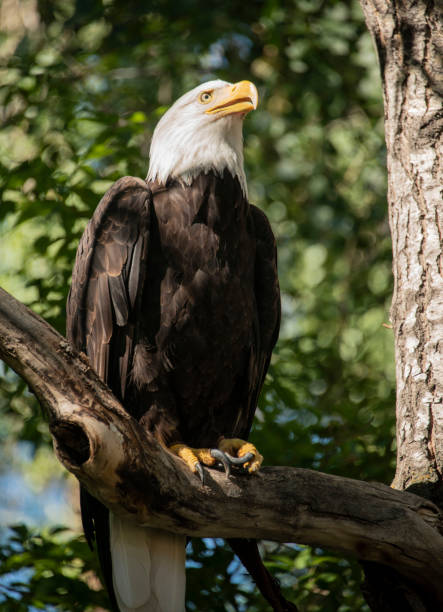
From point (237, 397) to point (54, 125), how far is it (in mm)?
2535

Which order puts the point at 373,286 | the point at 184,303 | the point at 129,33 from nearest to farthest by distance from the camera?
1. the point at 184,303
2. the point at 129,33
3. the point at 373,286

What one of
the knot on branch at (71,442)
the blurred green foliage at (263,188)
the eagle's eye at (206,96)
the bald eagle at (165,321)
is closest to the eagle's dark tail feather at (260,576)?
the bald eagle at (165,321)

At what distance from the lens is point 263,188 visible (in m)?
6.98

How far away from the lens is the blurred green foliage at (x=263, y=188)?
3887mm

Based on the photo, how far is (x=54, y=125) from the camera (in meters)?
5.19

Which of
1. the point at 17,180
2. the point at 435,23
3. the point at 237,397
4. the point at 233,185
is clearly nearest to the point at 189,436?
the point at 237,397

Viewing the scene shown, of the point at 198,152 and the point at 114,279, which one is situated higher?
the point at 198,152

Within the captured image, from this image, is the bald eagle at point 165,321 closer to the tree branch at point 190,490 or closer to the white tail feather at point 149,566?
the white tail feather at point 149,566

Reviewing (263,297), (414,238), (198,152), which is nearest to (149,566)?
(263,297)

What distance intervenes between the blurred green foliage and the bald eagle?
1.21 feet

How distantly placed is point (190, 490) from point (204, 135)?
6.43 ft

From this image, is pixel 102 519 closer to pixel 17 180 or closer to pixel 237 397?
pixel 237 397

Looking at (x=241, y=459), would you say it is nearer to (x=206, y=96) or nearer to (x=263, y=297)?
(x=263, y=297)

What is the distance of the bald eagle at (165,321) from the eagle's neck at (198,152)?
2cm
